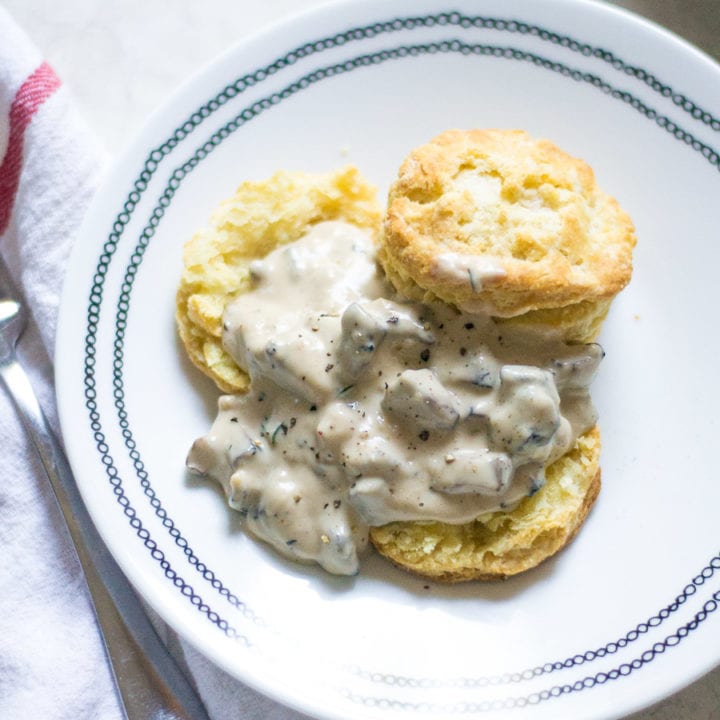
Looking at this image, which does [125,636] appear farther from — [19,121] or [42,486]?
[19,121]

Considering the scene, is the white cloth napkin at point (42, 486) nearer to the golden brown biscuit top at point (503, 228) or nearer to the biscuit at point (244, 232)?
the biscuit at point (244, 232)

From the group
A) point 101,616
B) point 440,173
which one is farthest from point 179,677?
point 440,173

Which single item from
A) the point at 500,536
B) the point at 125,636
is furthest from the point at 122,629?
the point at 500,536

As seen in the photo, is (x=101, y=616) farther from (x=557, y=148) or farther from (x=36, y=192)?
(x=557, y=148)

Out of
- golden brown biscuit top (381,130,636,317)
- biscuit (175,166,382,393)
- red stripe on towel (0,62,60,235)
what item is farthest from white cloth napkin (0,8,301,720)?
golden brown biscuit top (381,130,636,317)

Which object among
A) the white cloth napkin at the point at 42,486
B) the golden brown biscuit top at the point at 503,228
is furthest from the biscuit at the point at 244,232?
the white cloth napkin at the point at 42,486

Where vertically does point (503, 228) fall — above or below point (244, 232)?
above
